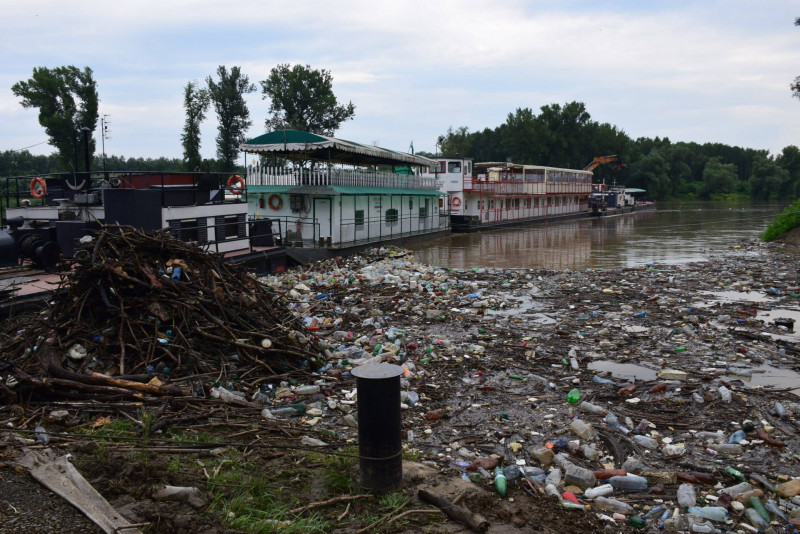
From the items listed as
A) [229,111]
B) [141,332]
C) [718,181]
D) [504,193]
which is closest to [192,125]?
[229,111]

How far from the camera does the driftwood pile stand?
6.58 meters

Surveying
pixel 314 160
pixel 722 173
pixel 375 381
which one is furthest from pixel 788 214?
pixel 722 173

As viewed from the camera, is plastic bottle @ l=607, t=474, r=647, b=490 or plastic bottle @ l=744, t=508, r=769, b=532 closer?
plastic bottle @ l=744, t=508, r=769, b=532

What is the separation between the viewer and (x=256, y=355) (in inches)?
312

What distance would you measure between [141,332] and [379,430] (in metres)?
4.30

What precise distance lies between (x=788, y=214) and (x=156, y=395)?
1382 inches

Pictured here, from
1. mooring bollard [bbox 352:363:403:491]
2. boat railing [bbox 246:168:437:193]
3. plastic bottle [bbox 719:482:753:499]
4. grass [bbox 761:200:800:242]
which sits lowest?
plastic bottle [bbox 719:482:753:499]

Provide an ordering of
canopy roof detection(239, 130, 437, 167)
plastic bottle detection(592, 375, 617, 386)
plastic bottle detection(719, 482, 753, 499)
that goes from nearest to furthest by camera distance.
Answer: plastic bottle detection(719, 482, 753, 499) → plastic bottle detection(592, 375, 617, 386) → canopy roof detection(239, 130, 437, 167)

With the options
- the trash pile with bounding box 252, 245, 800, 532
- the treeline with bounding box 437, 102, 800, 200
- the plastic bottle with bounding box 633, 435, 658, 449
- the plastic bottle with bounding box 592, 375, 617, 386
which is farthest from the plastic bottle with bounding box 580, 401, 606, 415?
the treeline with bounding box 437, 102, 800, 200

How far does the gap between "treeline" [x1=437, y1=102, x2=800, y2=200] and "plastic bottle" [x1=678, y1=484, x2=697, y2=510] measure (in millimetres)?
80459

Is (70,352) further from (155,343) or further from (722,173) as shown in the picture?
(722,173)

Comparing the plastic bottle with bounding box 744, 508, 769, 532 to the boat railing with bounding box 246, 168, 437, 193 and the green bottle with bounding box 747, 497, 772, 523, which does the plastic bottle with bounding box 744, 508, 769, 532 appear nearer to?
the green bottle with bounding box 747, 497, 772, 523

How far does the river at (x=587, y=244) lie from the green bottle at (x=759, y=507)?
19619 mm

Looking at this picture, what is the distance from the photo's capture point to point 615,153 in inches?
3457
